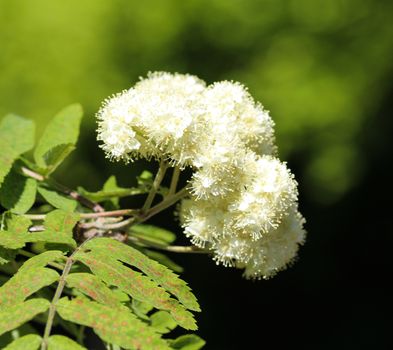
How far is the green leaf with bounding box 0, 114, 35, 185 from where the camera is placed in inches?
81.0

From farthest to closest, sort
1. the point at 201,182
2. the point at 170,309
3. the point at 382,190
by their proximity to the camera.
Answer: the point at 382,190 → the point at 201,182 → the point at 170,309

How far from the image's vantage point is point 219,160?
1774mm

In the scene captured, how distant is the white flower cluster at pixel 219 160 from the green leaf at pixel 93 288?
0.46 m

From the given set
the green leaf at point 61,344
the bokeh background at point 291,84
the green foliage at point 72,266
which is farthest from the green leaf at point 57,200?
the bokeh background at point 291,84

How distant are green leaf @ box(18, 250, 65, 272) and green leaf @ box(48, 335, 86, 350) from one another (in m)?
0.24

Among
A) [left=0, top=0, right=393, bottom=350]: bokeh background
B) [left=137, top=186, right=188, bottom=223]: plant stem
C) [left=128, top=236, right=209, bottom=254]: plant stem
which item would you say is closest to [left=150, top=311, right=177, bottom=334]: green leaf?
[left=128, top=236, right=209, bottom=254]: plant stem

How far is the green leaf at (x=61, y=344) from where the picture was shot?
122 cm

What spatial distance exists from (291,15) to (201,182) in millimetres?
4164

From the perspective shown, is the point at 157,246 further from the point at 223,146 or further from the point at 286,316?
the point at 286,316

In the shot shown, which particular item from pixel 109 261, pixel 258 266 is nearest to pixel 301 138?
pixel 258 266

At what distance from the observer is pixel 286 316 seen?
6445 mm

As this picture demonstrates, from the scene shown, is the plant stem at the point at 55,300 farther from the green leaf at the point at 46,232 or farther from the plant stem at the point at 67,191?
the plant stem at the point at 67,191

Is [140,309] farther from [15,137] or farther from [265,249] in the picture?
[15,137]

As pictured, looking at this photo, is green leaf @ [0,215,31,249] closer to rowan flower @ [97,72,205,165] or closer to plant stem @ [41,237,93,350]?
plant stem @ [41,237,93,350]
